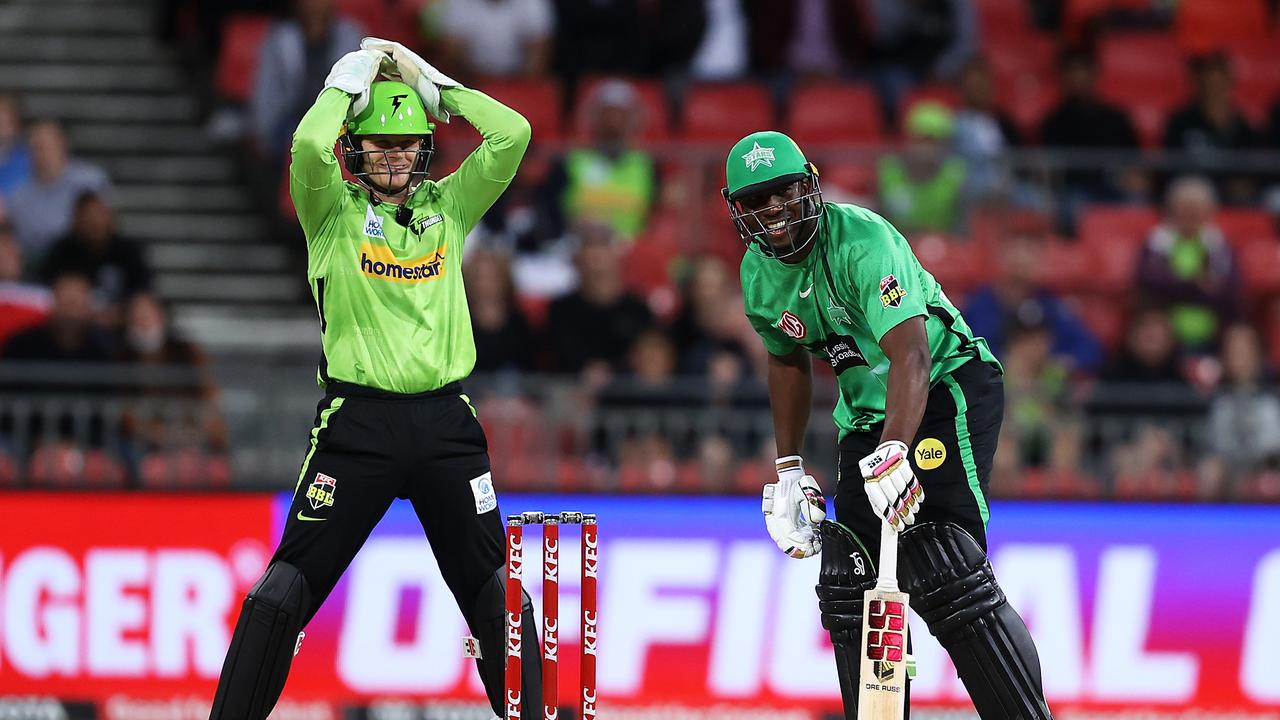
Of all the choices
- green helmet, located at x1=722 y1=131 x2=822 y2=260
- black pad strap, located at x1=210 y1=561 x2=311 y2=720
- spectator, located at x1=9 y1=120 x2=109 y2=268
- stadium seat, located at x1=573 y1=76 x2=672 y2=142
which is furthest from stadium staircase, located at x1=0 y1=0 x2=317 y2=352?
green helmet, located at x1=722 y1=131 x2=822 y2=260

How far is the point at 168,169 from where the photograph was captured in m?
14.4

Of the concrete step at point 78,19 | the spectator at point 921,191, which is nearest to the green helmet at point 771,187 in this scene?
the spectator at point 921,191

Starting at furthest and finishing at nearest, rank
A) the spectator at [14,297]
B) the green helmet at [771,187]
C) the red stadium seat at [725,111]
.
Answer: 1. the red stadium seat at [725,111]
2. the spectator at [14,297]
3. the green helmet at [771,187]

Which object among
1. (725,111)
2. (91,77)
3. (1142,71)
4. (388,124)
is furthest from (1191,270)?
(91,77)

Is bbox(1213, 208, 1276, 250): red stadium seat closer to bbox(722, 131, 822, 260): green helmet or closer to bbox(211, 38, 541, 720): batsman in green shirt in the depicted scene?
bbox(722, 131, 822, 260): green helmet

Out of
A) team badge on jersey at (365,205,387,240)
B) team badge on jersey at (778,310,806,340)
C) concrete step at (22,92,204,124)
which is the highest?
concrete step at (22,92,204,124)

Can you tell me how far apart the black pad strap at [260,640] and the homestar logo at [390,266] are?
104 cm

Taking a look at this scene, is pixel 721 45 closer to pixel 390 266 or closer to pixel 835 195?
pixel 835 195

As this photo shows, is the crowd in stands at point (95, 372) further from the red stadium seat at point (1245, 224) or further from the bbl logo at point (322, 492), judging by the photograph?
the red stadium seat at point (1245, 224)

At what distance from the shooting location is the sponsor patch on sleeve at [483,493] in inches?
264

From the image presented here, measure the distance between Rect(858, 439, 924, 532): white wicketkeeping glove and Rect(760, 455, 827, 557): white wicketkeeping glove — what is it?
62 cm

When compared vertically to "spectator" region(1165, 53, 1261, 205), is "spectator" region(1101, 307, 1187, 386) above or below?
below

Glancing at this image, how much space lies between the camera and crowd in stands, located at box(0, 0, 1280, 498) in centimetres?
1060

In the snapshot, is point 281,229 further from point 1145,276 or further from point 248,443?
point 1145,276
